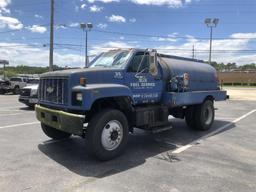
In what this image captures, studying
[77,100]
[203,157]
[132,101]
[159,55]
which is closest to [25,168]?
[77,100]

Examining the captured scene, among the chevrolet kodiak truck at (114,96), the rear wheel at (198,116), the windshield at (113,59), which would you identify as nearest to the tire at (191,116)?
the rear wheel at (198,116)

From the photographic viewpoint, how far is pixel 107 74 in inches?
275

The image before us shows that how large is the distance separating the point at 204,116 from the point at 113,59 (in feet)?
13.4

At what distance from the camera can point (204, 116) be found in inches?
410

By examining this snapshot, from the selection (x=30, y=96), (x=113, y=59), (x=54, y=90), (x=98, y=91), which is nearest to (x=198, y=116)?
(x=113, y=59)

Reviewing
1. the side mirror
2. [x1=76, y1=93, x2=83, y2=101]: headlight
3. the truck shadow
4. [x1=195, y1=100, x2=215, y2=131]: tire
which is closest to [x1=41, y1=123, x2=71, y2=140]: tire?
the truck shadow

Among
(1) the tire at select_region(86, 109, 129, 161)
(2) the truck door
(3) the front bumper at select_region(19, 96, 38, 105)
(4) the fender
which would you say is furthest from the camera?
(3) the front bumper at select_region(19, 96, 38, 105)

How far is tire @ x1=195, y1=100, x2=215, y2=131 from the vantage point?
10203mm

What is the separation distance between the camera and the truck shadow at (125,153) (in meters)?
6.13

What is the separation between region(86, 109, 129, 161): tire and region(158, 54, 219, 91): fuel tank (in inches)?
97.2

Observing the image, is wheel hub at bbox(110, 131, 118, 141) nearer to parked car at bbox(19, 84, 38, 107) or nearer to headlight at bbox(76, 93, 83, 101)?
headlight at bbox(76, 93, 83, 101)

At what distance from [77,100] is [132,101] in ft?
5.10

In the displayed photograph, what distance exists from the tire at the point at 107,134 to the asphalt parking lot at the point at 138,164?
21cm

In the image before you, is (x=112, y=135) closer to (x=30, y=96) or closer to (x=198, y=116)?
(x=198, y=116)
